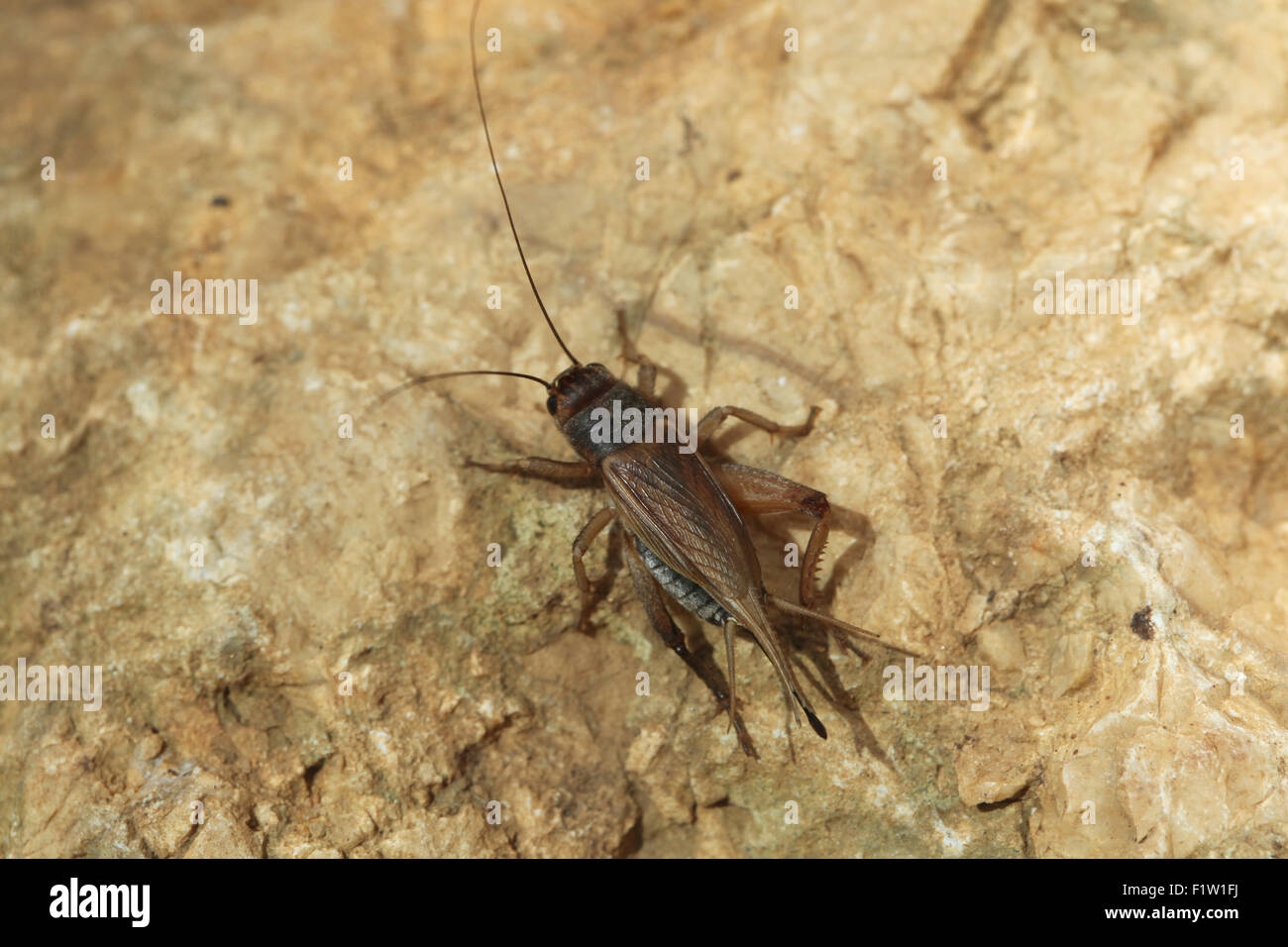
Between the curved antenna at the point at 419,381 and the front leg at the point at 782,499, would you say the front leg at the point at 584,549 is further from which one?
the curved antenna at the point at 419,381

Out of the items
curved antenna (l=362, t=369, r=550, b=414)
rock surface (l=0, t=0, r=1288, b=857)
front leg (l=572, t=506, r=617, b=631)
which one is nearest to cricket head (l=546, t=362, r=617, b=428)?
curved antenna (l=362, t=369, r=550, b=414)

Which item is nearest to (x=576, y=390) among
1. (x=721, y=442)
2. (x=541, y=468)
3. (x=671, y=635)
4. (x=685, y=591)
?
(x=541, y=468)

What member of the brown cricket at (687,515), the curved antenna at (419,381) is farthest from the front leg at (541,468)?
the curved antenna at (419,381)

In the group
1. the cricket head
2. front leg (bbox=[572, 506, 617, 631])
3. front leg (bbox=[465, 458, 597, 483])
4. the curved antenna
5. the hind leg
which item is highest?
the curved antenna

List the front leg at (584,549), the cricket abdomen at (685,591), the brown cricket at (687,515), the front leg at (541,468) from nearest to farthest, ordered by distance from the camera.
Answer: the brown cricket at (687,515), the cricket abdomen at (685,591), the front leg at (584,549), the front leg at (541,468)

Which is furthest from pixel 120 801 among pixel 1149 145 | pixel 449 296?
pixel 1149 145

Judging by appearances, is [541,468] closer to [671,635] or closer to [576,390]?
[576,390]

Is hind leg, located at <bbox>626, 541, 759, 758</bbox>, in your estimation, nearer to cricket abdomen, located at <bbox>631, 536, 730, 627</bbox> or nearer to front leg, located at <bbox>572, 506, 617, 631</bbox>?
cricket abdomen, located at <bbox>631, 536, 730, 627</bbox>
